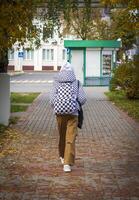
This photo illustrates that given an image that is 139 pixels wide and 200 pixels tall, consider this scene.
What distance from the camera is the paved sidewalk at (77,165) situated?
8086 millimetres

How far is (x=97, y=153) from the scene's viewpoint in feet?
37.5

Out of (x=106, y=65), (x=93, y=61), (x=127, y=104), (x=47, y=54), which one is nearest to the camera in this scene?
(x=127, y=104)

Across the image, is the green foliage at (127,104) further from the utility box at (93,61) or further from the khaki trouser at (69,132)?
the utility box at (93,61)

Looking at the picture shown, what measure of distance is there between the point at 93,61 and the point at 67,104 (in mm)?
32755

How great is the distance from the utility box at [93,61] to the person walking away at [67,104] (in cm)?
3173

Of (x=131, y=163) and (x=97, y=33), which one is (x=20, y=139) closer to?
(x=131, y=163)

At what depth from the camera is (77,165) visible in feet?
33.2

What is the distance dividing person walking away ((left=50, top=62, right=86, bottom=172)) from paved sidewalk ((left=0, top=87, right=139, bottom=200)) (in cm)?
36

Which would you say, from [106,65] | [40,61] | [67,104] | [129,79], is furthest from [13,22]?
[40,61]

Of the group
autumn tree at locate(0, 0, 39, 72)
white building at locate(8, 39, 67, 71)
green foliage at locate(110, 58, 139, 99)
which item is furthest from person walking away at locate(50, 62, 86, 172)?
white building at locate(8, 39, 67, 71)

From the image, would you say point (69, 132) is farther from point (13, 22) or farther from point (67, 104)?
point (13, 22)

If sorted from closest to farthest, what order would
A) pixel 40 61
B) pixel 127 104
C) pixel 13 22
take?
pixel 13 22 → pixel 127 104 → pixel 40 61

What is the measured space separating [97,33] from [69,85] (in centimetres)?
5024

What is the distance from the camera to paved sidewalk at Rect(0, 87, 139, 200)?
8.09 m
